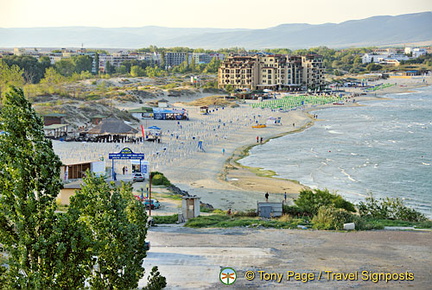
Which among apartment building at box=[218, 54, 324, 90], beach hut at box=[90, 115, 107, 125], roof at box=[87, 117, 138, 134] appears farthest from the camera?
apartment building at box=[218, 54, 324, 90]

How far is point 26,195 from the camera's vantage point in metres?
8.41

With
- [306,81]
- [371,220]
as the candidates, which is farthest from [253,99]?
[371,220]

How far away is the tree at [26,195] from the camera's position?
8328 mm

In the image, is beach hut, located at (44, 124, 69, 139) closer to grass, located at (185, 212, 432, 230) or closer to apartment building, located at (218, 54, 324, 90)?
grass, located at (185, 212, 432, 230)

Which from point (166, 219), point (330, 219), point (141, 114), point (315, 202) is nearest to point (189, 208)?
point (166, 219)

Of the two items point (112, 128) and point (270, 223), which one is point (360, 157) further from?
point (270, 223)

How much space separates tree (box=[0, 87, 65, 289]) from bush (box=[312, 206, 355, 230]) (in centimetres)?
1139

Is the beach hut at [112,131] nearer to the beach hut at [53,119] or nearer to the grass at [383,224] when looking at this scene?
the beach hut at [53,119]

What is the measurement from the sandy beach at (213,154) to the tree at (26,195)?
1655 centimetres

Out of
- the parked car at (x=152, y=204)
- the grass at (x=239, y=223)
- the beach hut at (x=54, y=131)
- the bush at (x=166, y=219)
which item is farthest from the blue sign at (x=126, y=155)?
the beach hut at (x=54, y=131)

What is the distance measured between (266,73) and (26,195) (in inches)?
3564

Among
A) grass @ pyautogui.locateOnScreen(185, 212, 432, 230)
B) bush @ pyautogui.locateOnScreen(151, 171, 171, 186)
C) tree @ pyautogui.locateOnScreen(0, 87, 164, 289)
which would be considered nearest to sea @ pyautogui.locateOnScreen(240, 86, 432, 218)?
grass @ pyautogui.locateOnScreen(185, 212, 432, 230)

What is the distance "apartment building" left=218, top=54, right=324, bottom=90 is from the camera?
9575 centimetres

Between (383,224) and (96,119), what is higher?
(96,119)
